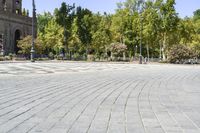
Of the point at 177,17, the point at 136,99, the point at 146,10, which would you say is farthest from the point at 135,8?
the point at 136,99

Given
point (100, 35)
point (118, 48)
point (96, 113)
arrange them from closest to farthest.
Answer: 1. point (96, 113)
2. point (118, 48)
3. point (100, 35)

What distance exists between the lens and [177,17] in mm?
66938

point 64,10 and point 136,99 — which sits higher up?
point 64,10

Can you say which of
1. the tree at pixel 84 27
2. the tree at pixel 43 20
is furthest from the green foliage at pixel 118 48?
the tree at pixel 43 20

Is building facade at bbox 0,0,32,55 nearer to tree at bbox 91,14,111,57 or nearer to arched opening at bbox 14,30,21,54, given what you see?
arched opening at bbox 14,30,21,54

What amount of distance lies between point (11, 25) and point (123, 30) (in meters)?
21.5

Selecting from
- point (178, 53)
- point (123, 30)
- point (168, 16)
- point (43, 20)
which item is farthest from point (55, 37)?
point (178, 53)

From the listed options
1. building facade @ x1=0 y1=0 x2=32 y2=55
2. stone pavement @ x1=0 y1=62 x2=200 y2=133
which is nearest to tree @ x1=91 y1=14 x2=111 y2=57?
building facade @ x1=0 y1=0 x2=32 y2=55

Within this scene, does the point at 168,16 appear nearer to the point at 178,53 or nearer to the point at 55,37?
the point at 178,53

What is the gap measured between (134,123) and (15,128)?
6.89ft

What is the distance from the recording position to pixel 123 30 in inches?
2995

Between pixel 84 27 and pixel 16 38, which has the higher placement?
pixel 84 27

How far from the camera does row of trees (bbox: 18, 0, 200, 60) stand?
66.8m

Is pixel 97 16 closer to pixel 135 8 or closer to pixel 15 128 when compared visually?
pixel 135 8
